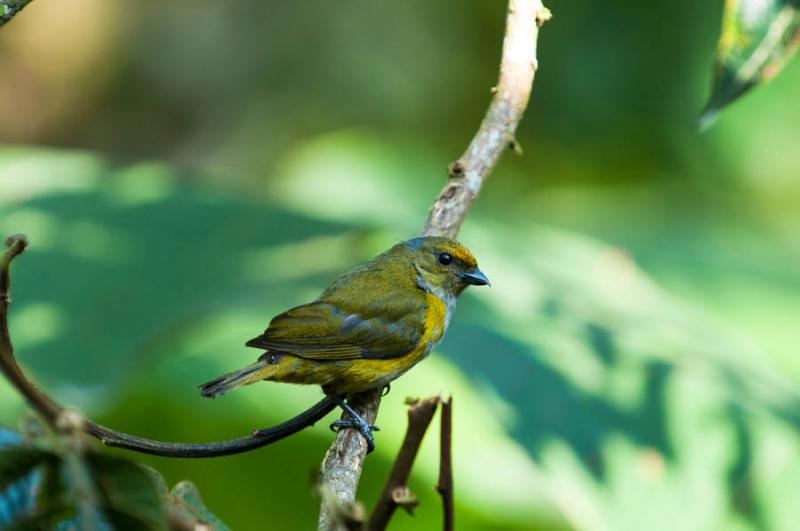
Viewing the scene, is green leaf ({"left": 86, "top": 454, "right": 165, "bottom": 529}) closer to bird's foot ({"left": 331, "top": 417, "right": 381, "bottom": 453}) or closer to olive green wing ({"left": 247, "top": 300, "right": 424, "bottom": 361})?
bird's foot ({"left": 331, "top": 417, "right": 381, "bottom": 453})

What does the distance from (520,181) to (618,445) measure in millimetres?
4079

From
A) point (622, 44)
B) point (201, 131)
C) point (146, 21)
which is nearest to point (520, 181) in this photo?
point (622, 44)

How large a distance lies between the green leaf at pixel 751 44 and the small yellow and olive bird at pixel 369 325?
41.0 inches

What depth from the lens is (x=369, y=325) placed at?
2799 millimetres

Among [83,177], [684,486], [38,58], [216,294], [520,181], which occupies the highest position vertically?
[38,58]

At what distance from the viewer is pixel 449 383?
3559 mm

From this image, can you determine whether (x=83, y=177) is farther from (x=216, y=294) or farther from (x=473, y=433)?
(x=473, y=433)

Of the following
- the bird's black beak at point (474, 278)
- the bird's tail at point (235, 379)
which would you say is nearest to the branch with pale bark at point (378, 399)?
the bird's tail at point (235, 379)

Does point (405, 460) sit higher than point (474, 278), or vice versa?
point (474, 278)

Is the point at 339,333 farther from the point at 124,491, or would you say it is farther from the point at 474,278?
the point at 124,491

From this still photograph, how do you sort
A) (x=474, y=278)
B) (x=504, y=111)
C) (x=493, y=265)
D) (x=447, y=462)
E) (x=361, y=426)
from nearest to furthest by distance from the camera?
(x=447, y=462), (x=361, y=426), (x=504, y=111), (x=474, y=278), (x=493, y=265)

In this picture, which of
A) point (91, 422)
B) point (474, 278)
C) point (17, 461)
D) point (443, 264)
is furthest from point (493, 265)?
point (17, 461)

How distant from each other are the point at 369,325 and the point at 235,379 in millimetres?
548

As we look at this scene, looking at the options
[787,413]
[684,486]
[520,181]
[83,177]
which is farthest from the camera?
[520,181]
